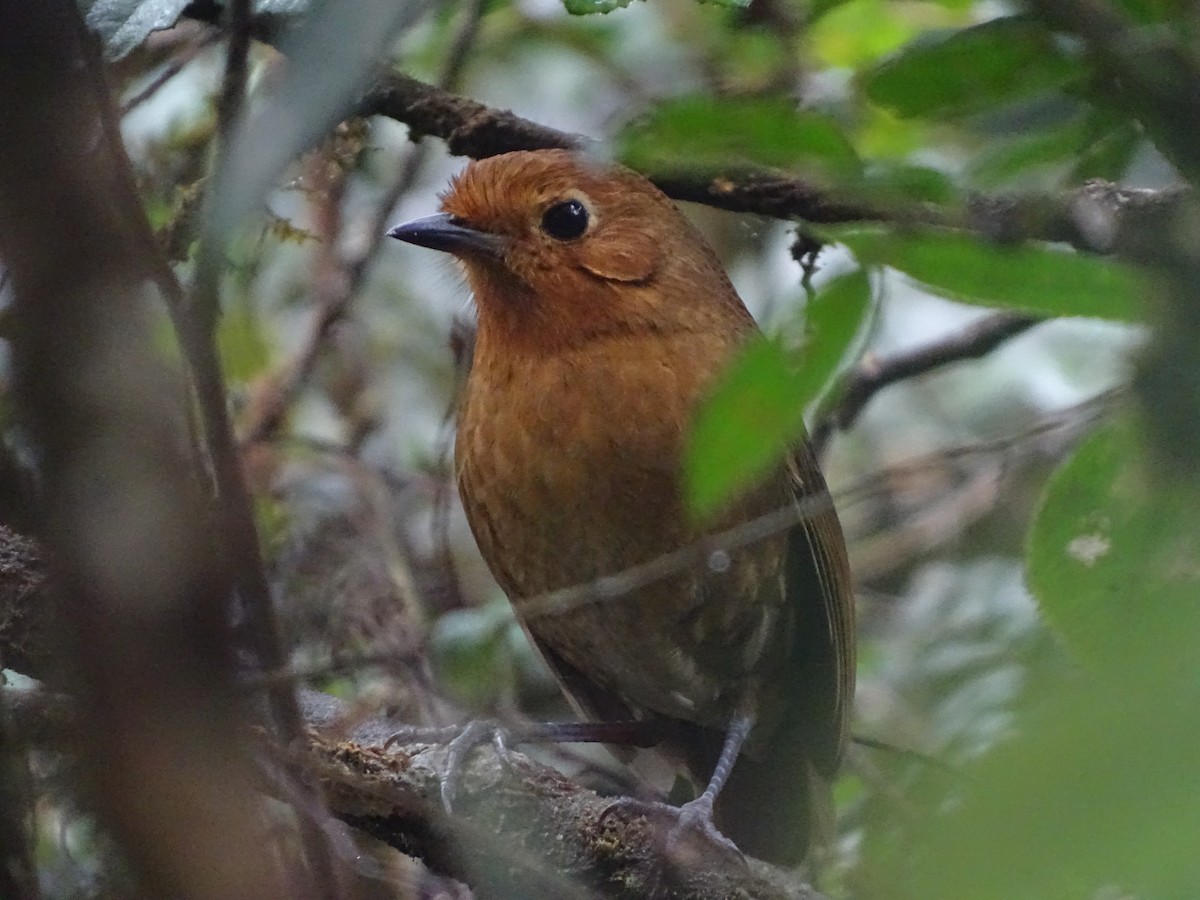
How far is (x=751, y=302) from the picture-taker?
446cm

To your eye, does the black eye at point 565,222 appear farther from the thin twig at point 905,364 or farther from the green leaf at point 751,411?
the green leaf at point 751,411

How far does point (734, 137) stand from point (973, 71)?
0.66 m

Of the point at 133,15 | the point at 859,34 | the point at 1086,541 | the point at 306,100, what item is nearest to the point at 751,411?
the point at 306,100

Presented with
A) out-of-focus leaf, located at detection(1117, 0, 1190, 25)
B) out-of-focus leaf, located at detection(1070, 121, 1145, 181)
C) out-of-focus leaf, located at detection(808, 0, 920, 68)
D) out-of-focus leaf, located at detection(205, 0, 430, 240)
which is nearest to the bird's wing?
out-of-focus leaf, located at detection(1070, 121, 1145, 181)

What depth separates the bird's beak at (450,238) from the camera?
9.42 ft

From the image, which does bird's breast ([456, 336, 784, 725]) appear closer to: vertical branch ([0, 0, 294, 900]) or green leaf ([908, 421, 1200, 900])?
vertical branch ([0, 0, 294, 900])

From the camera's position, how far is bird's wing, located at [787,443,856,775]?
9.41 ft

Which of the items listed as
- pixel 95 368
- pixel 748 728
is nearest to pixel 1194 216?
pixel 95 368

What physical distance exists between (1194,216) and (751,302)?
353 cm

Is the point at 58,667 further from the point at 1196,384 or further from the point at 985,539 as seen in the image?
the point at 985,539

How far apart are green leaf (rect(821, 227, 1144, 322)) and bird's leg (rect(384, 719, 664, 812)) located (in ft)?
4.05

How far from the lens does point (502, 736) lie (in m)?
2.29

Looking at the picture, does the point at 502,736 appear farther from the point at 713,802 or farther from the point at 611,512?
the point at 713,802

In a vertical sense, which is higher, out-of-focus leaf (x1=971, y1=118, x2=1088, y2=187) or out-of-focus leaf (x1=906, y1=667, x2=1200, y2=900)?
out-of-focus leaf (x1=906, y1=667, x2=1200, y2=900)
